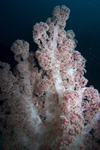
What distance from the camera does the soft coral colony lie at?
2176 mm

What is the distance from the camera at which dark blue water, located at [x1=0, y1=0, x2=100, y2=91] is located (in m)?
4.28

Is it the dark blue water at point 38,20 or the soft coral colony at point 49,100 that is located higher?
the dark blue water at point 38,20

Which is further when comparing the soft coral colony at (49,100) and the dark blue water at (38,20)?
the dark blue water at (38,20)

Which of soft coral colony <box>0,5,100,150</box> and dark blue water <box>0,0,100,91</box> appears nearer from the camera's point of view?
soft coral colony <box>0,5,100,150</box>

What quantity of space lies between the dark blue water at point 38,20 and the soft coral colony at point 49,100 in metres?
1.76

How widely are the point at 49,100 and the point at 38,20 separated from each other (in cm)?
386

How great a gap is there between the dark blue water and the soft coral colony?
1762mm

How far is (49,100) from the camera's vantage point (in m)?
2.53

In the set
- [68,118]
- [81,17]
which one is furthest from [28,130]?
[81,17]

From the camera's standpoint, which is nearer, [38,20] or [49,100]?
[49,100]

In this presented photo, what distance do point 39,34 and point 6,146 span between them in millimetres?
2346

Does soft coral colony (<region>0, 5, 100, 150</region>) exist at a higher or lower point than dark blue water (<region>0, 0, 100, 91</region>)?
lower

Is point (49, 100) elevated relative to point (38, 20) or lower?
lower

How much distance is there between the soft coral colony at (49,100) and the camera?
85.7 inches
